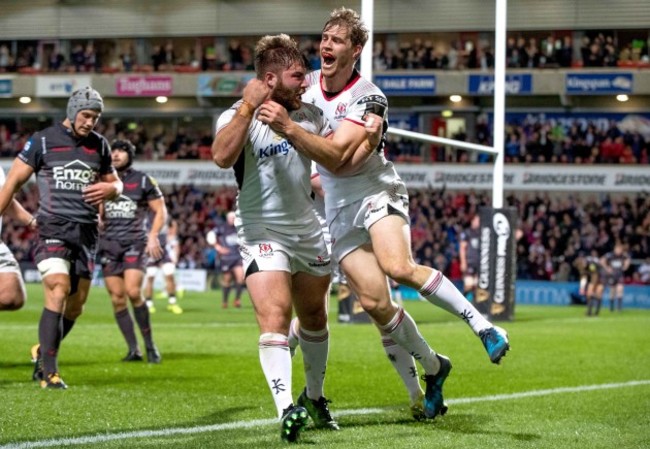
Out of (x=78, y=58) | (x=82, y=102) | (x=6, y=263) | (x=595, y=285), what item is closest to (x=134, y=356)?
(x=82, y=102)

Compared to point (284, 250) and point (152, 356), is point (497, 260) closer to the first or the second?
point (152, 356)

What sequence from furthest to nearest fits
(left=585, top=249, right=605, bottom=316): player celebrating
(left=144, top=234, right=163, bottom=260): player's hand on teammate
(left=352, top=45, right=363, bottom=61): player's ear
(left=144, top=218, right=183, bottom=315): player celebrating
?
(left=585, top=249, right=605, bottom=316): player celebrating, (left=144, top=218, right=183, bottom=315): player celebrating, (left=144, top=234, right=163, bottom=260): player's hand on teammate, (left=352, top=45, right=363, bottom=61): player's ear

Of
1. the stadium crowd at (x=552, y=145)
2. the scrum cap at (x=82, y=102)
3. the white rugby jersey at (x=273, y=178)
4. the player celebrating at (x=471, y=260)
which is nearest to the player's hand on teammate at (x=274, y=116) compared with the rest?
the white rugby jersey at (x=273, y=178)

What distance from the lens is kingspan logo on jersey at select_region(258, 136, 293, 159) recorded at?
6.39m

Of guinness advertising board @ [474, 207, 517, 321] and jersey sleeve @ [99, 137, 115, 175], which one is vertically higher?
jersey sleeve @ [99, 137, 115, 175]

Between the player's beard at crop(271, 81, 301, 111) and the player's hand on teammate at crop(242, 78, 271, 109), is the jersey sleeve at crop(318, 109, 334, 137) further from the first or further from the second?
the player's hand on teammate at crop(242, 78, 271, 109)

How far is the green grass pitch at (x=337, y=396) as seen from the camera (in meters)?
6.47

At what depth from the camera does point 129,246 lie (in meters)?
11.9

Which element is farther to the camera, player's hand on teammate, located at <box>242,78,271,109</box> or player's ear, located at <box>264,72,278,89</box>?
player's ear, located at <box>264,72,278,89</box>

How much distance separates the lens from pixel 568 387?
1001 centimetres

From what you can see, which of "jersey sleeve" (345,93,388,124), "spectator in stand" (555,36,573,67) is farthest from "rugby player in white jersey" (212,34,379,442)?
"spectator in stand" (555,36,573,67)

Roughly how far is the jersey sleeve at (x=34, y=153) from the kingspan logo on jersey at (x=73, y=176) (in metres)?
0.16

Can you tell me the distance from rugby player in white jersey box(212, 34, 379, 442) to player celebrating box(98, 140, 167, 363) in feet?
17.3

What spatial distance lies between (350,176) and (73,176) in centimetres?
313
